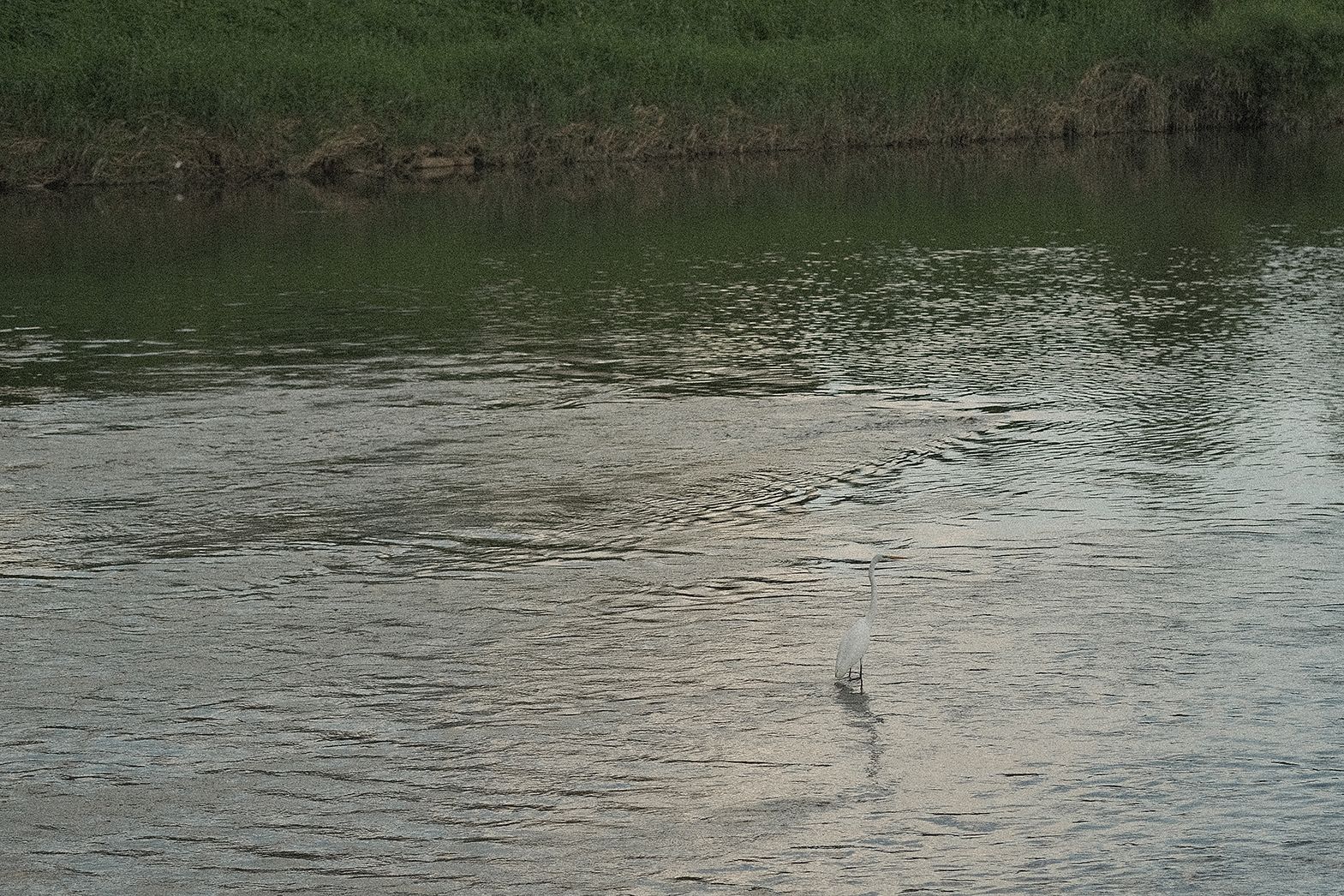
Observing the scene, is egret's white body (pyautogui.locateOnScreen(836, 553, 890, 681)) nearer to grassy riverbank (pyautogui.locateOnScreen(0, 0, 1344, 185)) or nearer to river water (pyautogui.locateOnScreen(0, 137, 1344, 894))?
river water (pyautogui.locateOnScreen(0, 137, 1344, 894))

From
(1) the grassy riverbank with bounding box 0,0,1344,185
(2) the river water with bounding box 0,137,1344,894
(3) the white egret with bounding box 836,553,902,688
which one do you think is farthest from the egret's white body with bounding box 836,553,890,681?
(1) the grassy riverbank with bounding box 0,0,1344,185

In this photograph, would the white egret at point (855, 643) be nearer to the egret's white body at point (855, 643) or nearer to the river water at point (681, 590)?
the egret's white body at point (855, 643)

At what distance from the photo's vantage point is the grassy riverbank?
33.8 meters

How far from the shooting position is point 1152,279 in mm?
18844

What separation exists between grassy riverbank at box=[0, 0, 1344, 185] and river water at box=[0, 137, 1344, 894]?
16.0 m

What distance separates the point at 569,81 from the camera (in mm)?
36844

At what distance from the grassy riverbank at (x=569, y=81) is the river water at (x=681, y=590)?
16021mm

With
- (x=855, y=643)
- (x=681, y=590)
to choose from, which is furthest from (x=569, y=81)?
(x=855, y=643)

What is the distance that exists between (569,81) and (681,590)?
1149 inches

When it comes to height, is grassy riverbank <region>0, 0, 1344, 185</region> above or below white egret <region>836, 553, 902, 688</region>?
above

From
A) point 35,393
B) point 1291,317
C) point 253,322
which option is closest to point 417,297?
point 253,322

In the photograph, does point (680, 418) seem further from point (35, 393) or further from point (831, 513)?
point (35, 393)

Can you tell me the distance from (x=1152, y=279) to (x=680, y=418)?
811cm

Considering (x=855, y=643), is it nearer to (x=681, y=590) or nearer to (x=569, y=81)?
(x=681, y=590)
